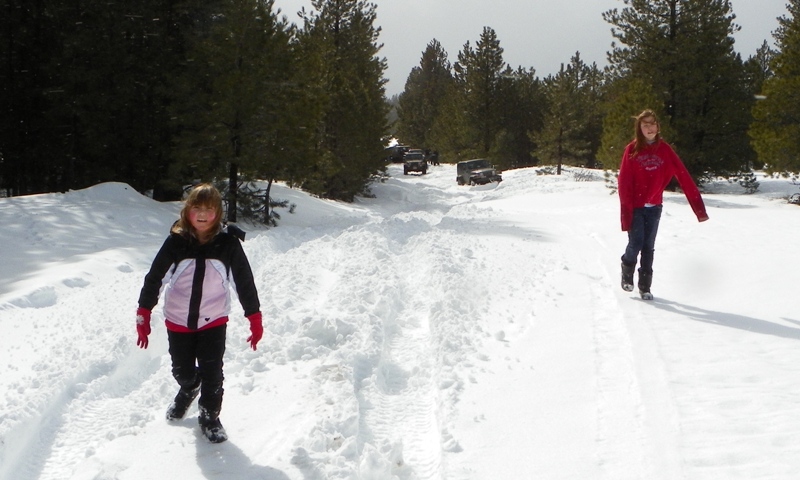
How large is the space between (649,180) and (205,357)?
14.5 feet

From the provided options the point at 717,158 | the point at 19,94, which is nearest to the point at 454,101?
the point at 717,158

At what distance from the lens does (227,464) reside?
149 inches

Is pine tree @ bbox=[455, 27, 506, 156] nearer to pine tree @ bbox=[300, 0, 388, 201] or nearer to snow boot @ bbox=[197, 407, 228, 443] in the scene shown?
pine tree @ bbox=[300, 0, 388, 201]

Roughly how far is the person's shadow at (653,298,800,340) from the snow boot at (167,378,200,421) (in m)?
4.18

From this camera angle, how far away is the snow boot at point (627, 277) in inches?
271

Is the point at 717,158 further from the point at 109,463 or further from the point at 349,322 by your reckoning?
the point at 109,463

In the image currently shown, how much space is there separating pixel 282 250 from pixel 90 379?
694 cm

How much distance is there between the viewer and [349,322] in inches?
247

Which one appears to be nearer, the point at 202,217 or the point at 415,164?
the point at 202,217

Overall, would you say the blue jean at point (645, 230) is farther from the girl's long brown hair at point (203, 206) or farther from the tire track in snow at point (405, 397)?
the girl's long brown hair at point (203, 206)

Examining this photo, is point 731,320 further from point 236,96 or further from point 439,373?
point 236,96

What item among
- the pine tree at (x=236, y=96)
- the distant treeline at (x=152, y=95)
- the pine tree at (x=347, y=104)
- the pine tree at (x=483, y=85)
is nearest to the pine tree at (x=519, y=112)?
the pine tree at (x=483, y=85)

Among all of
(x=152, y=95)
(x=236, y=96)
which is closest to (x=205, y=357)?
(x=236, y=96)

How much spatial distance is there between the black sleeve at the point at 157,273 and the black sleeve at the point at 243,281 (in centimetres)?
36
